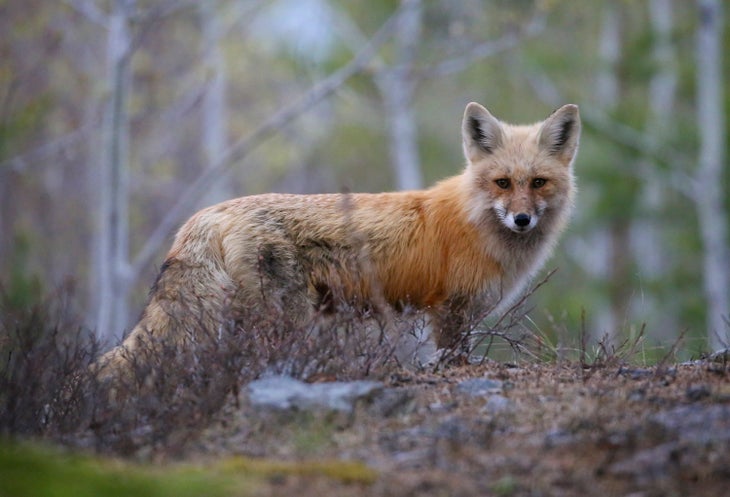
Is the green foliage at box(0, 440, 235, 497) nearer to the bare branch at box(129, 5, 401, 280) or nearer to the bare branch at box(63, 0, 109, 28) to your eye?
the bare branch at box(129, 5, 401, 280)

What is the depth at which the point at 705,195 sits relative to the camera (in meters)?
19.7

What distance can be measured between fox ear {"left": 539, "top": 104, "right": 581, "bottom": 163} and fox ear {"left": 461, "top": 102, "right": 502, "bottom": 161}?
0.41 m

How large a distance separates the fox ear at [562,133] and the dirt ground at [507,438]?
2.70m

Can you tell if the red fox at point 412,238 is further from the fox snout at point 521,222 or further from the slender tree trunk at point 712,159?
the slender tree trunk at point 712,159

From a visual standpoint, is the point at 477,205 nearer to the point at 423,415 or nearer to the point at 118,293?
the point at 423,415

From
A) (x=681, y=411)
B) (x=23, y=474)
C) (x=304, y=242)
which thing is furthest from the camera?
(x=304, y=242)

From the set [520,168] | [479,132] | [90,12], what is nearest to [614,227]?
[90,12]

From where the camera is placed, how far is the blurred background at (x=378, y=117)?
1695cm

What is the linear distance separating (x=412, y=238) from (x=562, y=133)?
1.68m

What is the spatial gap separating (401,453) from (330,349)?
4.27 ft

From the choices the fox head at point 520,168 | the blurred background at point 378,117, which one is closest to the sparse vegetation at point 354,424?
the fox head at point 520,168

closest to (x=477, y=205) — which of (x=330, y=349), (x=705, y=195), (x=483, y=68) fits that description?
(x=330, y=349)

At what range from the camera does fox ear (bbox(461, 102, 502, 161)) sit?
812 cm

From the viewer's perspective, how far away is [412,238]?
7898 mm
